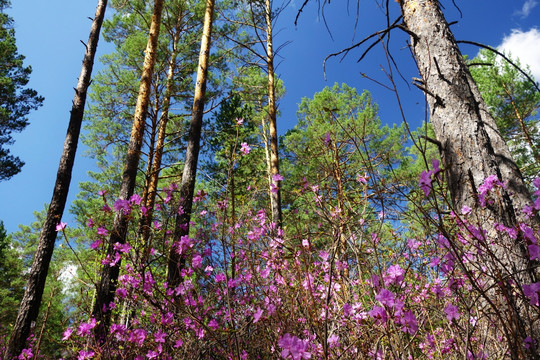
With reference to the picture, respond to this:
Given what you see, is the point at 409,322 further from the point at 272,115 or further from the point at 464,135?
the point at 272,115

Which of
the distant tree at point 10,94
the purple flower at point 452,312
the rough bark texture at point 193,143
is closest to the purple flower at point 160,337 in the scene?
the rough bark texture at point 193,143

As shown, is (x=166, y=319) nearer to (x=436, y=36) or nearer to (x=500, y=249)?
(x=500, y=249)

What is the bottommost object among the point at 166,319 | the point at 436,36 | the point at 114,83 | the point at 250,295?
the point at 166,319

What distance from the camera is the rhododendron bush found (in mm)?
1085

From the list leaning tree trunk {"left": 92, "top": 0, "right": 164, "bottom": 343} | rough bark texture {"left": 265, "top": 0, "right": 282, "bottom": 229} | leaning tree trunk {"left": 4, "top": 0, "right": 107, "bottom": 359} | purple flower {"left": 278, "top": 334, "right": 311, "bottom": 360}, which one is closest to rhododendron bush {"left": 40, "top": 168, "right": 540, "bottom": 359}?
purple flower {"left": 278, "top": 334, "right": 311, "bottom": 360}

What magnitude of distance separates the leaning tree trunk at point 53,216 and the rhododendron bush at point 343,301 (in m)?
1.16

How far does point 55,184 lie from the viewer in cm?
456

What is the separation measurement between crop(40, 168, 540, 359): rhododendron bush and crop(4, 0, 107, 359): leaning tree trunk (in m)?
1.16

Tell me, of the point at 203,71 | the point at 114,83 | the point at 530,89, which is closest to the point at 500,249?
the point at 203,71

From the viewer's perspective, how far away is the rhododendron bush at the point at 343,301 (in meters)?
1.08

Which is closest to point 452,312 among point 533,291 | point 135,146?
point 533,291

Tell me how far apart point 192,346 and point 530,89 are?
19479mm

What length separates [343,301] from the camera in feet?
6.18

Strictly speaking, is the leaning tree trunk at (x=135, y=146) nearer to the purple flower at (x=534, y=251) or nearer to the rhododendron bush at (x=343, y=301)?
the rhododendron bush at (x=343, y=301)
